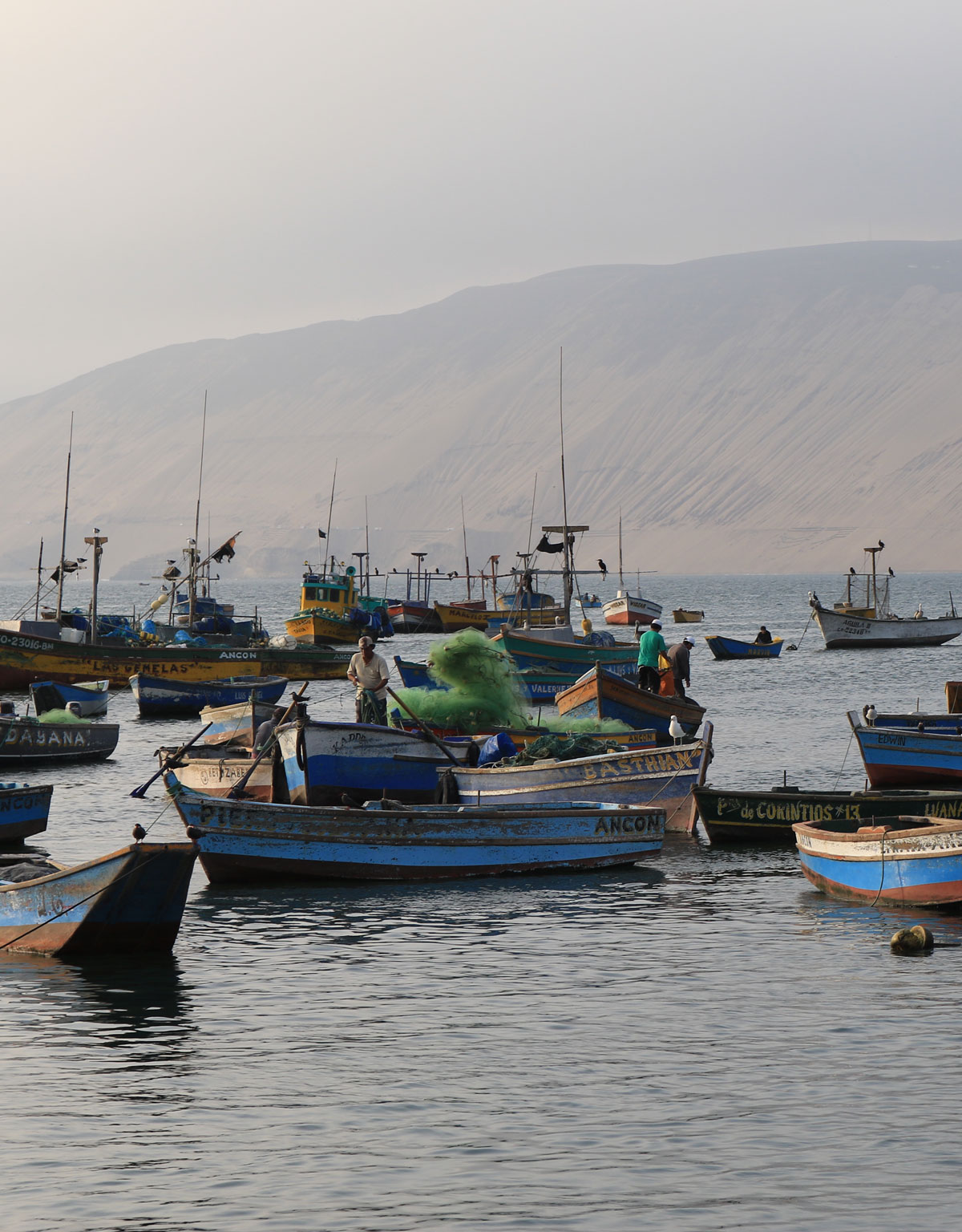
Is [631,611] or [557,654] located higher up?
[631,611]

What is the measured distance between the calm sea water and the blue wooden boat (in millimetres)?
359

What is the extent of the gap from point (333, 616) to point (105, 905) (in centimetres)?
6030

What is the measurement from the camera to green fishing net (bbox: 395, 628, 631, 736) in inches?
1168

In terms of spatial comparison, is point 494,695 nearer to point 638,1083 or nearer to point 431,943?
point 431,943

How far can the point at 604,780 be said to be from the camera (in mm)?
22984

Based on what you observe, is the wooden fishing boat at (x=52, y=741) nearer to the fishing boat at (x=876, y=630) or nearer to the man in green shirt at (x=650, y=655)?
the man in green shirt at (x=650, y=655)

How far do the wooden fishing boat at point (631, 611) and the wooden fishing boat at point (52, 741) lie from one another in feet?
247

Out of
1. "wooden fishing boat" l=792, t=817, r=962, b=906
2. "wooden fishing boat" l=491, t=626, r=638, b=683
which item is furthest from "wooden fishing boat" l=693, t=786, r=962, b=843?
"wooden fishing boat" l=491, t=626, r=638, b=683

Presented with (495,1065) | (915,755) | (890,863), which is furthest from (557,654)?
(495,1065)

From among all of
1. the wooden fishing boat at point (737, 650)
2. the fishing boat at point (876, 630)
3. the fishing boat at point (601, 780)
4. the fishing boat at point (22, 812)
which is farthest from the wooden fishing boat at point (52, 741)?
the fishing boat at point (876, 630)

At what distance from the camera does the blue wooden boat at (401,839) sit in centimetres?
1936

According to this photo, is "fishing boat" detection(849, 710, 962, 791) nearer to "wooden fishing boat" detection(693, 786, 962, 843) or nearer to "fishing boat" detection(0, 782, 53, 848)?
"wooden fishing boat" detection(693, 786, 962, 843)

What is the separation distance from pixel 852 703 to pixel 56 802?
90.9 feet

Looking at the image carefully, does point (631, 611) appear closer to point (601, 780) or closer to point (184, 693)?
point (184, 693)
